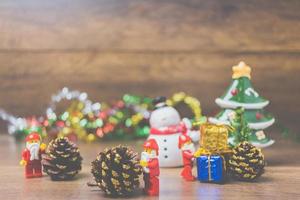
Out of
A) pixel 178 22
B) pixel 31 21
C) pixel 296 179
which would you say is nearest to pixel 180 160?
pixel 296 179

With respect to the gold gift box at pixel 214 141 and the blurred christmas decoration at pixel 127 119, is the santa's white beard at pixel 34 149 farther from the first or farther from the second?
the blurred christmas decoration at pixel 127 119

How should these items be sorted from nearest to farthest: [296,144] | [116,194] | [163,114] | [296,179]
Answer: [116,194], [296,179], [163,114], [296,144]

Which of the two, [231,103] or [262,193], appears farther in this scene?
[231,103]

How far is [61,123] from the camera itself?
152 cm

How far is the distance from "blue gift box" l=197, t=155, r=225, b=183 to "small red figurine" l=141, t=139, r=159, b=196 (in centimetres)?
12

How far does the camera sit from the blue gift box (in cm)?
100

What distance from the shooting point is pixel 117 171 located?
0.90 m

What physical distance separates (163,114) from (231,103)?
5.7 inches

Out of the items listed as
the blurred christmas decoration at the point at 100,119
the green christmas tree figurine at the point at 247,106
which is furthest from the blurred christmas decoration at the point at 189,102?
the green christmas tree figurine at the point at 247,106

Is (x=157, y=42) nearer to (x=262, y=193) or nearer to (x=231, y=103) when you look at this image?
(x=231, y=103)

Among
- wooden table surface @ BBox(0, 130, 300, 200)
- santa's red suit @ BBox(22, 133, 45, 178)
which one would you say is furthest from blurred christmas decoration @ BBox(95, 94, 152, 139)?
santa's red suit @ BBox(22, 133, 45, 178)

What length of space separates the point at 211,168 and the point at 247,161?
0.07m

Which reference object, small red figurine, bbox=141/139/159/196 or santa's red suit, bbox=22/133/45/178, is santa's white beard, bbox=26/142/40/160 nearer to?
santa's red suit, bbox=22/133/45/178

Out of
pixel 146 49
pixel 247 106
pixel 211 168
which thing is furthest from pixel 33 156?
pixel 146 49
